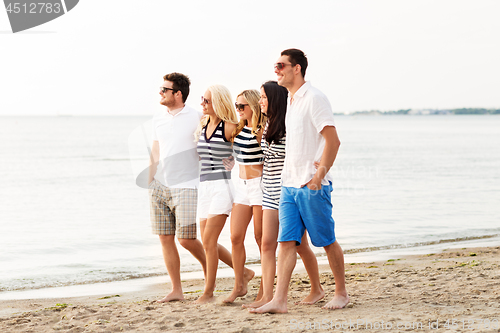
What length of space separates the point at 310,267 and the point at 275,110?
4.79 feet

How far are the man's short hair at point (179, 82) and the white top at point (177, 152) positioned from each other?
0.21m

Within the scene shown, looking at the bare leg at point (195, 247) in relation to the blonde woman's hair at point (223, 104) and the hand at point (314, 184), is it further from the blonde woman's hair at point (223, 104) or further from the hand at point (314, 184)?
the hand at point (314, 184)

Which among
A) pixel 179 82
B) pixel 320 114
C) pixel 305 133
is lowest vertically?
pixel 305 133

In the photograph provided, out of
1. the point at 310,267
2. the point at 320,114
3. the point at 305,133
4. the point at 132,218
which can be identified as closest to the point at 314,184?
the point at 305,133

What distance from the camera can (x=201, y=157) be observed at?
4648 mm

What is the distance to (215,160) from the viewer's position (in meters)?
4.60

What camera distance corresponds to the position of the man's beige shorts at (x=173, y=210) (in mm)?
4758

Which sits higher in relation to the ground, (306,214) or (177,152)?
(177,152)

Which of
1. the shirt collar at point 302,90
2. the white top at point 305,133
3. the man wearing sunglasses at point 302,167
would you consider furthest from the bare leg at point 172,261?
the shirt collar at point 302,90

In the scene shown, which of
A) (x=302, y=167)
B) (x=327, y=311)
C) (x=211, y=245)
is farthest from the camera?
(x=211, y=245)

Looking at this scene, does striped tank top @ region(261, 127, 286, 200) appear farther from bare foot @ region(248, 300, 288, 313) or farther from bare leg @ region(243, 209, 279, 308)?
bare foot @ region(248, 300, 288, 313)

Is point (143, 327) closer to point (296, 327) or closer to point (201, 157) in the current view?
point (296, 327)

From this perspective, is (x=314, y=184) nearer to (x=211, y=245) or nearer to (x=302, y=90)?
(x=302, y=90)

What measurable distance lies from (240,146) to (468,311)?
2.27 metres
